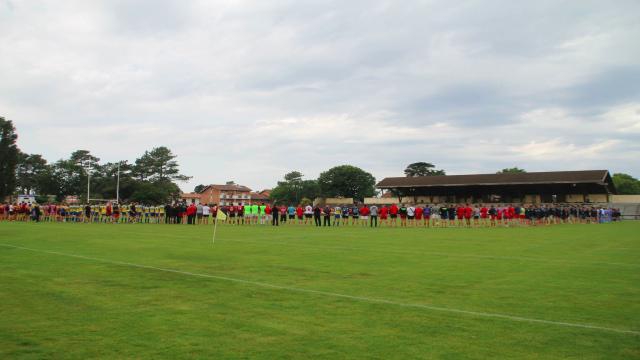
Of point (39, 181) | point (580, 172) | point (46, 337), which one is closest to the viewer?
point (46, 337)

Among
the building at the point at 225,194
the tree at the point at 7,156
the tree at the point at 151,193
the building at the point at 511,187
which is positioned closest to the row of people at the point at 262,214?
the building at the point at 511,187

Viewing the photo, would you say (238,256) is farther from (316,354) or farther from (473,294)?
(316,354)

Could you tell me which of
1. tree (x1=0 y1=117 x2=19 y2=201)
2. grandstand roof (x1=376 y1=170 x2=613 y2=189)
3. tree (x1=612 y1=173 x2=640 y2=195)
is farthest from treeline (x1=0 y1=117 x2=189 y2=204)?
tree (x1=612 y1=173 x2=640 y2=195)

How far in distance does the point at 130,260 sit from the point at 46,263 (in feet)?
6.54

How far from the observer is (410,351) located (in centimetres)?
552

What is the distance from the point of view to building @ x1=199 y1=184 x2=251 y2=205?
154 meters

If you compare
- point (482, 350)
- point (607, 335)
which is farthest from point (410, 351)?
point (607, 335)

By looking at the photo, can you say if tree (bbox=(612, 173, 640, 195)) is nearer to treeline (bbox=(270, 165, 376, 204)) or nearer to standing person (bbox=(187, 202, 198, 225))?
treeline (bbox=(270, 165, 376, 204))

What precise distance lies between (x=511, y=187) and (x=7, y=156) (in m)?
87.3

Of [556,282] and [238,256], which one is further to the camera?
[238,256]

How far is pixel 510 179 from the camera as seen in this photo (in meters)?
76.5

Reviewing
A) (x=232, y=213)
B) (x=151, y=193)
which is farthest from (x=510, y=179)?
(x=151, y=193)

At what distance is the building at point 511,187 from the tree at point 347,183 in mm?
32229

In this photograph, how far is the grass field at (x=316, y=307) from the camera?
569 cm
